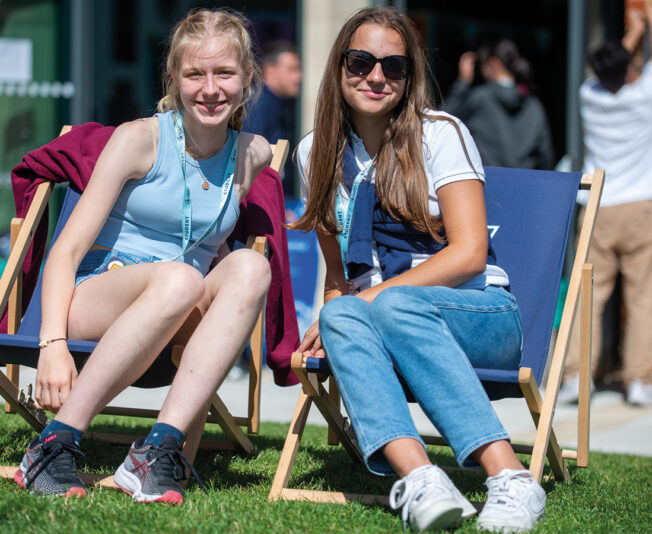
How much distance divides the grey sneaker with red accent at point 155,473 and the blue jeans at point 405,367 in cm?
50

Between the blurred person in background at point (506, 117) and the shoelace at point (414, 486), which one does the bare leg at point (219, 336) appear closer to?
the shoelace at point (414, 486)

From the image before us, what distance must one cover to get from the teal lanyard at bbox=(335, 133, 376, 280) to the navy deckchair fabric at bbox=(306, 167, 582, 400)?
0.68 m

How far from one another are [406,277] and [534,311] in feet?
2.40

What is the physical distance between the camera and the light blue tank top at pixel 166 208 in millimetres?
3311

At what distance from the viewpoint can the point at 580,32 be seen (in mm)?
7098

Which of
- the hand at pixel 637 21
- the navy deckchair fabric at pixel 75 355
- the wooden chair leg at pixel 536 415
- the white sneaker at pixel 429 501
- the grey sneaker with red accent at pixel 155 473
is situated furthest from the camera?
the hand at pixel 637 21

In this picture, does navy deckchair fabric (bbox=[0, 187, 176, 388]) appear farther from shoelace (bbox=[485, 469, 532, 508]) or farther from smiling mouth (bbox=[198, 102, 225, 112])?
shoelace (bbox=[485, 469, 532, 508])

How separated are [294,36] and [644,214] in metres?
3.17

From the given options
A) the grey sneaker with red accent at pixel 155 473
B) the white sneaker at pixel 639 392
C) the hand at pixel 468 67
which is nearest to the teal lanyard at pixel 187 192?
the grey sneaker with red accent at pixel 155 473

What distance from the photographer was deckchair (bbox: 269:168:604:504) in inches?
121

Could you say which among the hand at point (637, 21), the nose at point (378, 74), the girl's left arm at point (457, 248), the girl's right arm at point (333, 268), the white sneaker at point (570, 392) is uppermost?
the hand at point (637, 21)

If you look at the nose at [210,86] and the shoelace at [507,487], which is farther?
the nose at [210,86]

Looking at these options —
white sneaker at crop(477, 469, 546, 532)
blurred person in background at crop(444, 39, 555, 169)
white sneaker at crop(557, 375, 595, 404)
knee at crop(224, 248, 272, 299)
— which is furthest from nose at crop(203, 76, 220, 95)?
blurred person in background at crop(444, 39, 555, 169)

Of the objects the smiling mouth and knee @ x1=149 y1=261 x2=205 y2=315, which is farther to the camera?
the smiling mouth
